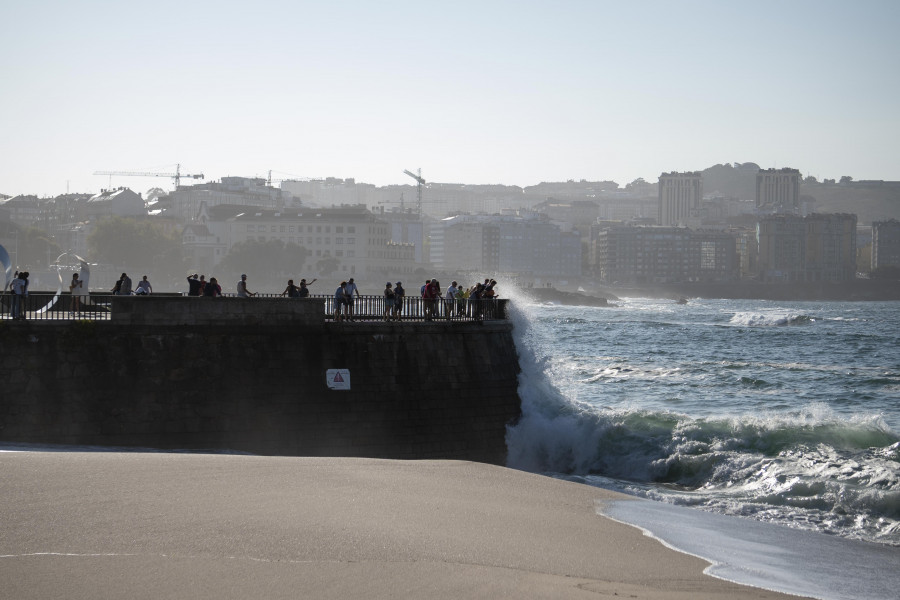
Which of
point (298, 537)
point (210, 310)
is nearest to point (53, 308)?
point (210, 310)

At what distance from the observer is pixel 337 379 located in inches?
864

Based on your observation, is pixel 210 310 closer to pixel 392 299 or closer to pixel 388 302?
pixel 388 302

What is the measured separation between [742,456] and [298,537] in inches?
554

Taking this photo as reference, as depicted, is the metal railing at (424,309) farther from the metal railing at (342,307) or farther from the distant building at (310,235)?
the distant building at (310,235)

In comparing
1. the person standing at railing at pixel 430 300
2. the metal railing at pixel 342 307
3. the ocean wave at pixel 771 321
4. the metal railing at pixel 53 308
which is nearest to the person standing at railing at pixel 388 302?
the metal railing at pixel 342 307

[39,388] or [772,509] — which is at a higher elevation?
[39,388]

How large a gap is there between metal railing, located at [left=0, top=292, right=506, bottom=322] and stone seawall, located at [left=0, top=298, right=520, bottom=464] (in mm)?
586

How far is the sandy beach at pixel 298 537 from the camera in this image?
33.3 ft

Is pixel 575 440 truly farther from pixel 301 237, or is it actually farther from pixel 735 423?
pixel 301 237

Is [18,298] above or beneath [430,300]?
above

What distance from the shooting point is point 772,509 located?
62.5 feet

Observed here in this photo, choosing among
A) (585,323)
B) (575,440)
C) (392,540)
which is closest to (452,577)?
(392,540)

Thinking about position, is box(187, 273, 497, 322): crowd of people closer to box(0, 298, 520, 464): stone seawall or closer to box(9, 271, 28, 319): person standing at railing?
box(0, 298, 520, 464): stone seawall

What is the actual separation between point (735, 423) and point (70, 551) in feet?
62.7
